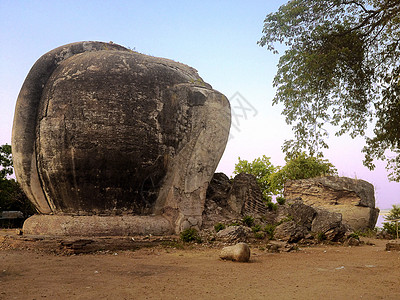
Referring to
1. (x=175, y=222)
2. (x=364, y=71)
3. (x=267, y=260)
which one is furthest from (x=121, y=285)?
(x=364, y=71)

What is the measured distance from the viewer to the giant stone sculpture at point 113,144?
23.6 feet

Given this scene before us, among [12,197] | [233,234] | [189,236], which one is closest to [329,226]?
[233,234]

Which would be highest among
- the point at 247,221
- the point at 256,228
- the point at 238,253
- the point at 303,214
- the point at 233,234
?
the point at 303,214

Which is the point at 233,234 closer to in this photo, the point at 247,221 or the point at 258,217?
the point at 247,221

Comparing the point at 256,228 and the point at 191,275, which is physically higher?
the point at 256,228

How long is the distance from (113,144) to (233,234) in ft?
9.81

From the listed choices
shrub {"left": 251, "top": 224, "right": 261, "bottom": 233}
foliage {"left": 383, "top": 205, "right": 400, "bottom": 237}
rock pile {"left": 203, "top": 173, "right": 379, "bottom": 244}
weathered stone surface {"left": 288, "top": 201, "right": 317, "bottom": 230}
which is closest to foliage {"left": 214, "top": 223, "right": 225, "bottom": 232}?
rock pile {"left": 203, "top": 173, "right": 379, "bottom": 244}

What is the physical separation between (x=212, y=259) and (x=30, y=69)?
18.7ft

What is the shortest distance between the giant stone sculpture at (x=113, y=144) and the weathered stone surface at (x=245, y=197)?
1124 millimetres

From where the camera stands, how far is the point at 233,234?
752 centimetres

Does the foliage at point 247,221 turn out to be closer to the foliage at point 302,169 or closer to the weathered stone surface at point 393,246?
the weathered stone surface at point 393,246

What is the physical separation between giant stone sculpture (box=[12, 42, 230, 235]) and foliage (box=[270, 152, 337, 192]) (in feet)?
42.3

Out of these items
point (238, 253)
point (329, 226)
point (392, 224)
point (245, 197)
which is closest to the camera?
point (238, 253)

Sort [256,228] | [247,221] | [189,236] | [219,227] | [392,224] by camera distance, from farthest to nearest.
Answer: [392,224], [247,221], [256,228], [219,227], [189,236]
